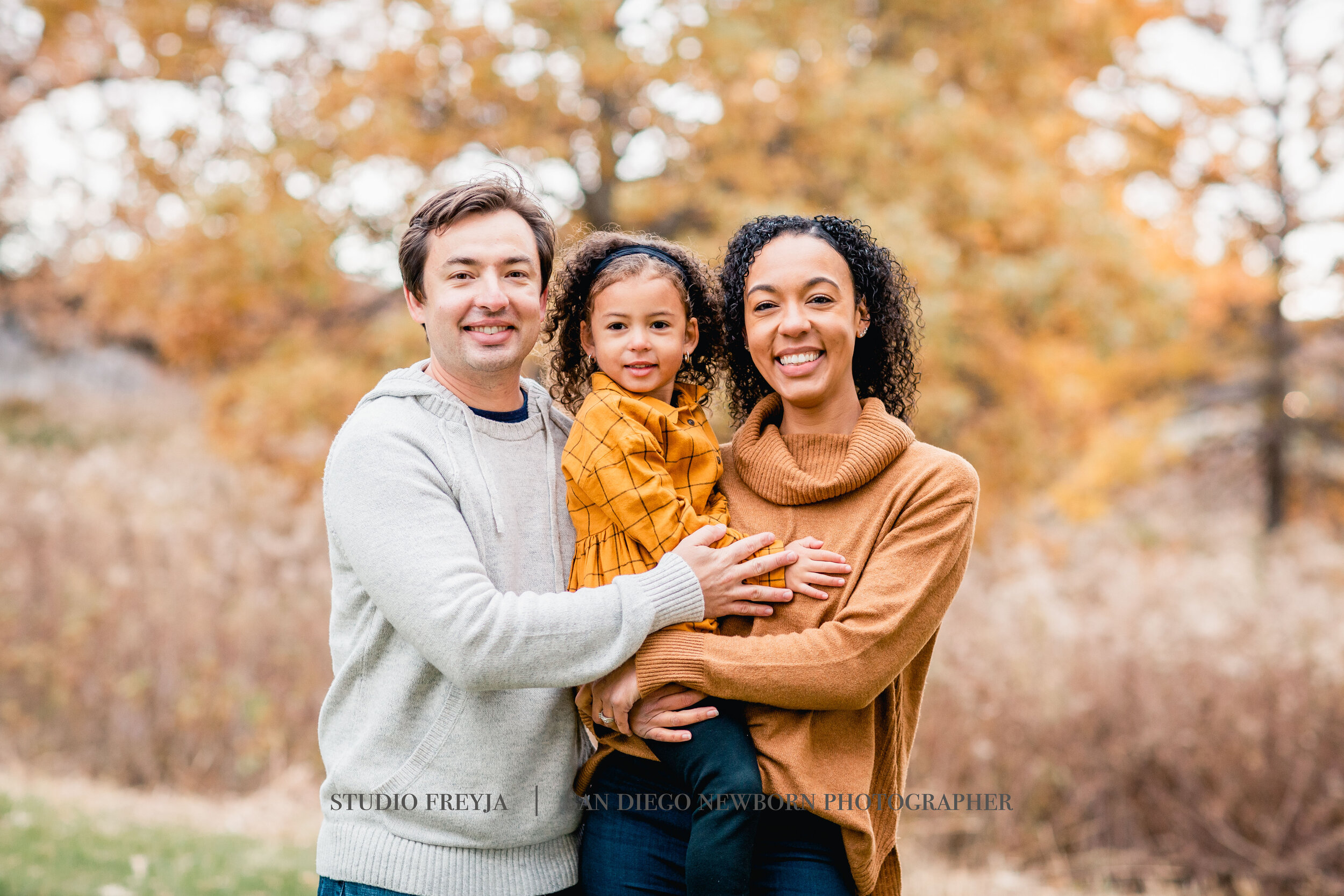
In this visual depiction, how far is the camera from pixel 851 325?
240 cm

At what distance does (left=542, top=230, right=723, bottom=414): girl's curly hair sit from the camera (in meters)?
2.52

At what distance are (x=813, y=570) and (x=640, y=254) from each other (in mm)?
884

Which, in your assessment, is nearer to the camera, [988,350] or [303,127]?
[303,127]

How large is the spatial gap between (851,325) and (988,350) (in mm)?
6346

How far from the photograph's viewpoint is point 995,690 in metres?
5.71

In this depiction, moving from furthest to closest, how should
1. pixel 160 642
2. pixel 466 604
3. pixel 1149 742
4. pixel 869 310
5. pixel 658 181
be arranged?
1. pixel 658 181
2. pixel 160 642
3. pixel 1149 742
4. pixel 869 310
5. pixel 466 604

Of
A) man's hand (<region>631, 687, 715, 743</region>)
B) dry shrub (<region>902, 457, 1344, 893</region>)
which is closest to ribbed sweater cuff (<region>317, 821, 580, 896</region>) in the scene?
man's hand (<region>631, 687, 715, 743</region>)

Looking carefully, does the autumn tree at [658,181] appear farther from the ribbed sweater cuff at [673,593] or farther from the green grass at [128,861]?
the ribbed sweater cuff at [673,593]

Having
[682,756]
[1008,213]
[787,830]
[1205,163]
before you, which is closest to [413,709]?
[682,756]

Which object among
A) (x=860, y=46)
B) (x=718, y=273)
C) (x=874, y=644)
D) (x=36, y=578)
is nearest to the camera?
(x=874, y=644)

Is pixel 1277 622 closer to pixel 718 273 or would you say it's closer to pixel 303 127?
pixel 718 273

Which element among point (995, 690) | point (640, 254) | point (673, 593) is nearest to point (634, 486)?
point (673, 593)

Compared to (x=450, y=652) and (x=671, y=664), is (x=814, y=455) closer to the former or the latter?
(x=671, y=664)

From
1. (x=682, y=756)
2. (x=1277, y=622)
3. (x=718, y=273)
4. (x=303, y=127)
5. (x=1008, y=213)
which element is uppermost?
(x=303, y=127)
